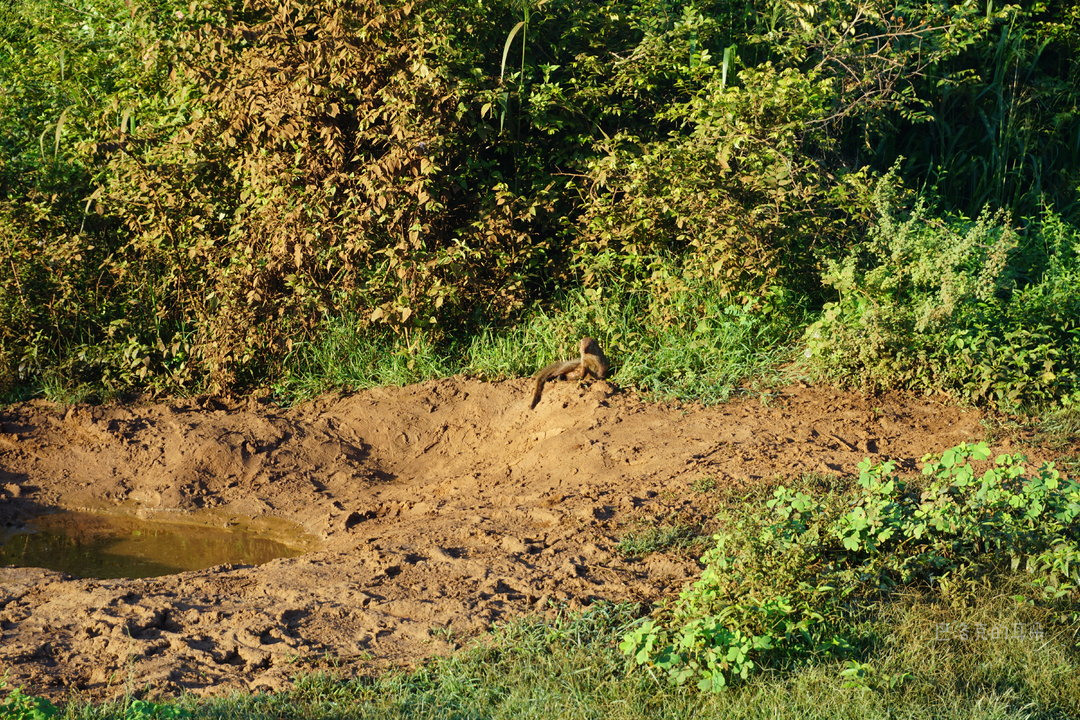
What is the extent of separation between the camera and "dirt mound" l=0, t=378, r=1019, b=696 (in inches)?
163

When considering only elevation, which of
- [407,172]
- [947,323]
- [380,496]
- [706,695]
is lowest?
[380,496]

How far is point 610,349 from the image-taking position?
6785 millimetres

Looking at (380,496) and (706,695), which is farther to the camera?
(380,496)

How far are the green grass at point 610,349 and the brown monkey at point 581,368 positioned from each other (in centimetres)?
Result: 13

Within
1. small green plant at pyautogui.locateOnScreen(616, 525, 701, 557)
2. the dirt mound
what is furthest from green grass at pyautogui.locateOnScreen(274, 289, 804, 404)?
small green plant at pyautogui.locateOnScreen(616, 525, 701, 557)

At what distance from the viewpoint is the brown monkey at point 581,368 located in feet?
21.2

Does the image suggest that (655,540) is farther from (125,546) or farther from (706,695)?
(125,546)

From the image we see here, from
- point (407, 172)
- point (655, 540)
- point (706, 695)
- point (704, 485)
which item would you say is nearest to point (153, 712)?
point (706, 695)

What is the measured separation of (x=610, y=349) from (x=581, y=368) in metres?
0.36

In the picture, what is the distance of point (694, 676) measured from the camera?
3686 mm

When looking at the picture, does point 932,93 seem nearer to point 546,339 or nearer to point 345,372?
point 546,339

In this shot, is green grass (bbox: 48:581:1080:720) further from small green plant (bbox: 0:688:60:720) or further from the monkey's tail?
the monkey's tail

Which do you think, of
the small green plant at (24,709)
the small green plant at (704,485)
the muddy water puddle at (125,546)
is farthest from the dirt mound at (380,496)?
the small green plant at (24,709)

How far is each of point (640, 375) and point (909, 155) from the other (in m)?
3.86
